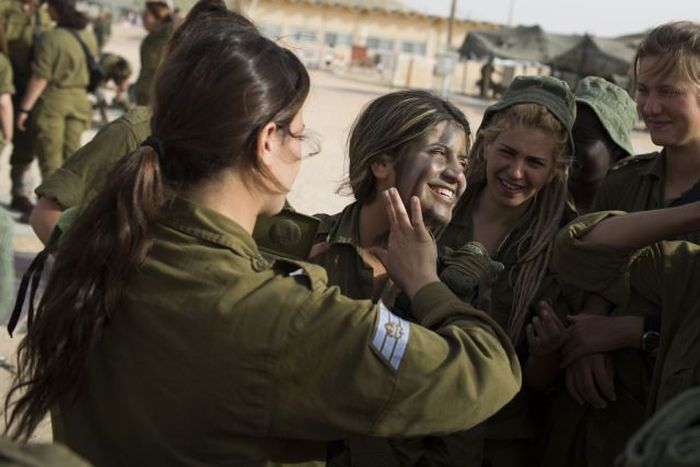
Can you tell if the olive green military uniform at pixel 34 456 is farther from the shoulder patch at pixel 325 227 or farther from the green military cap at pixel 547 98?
the green military cap at pixel 547 98

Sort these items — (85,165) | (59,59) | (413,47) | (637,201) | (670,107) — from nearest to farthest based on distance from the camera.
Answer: (670,107) → (637,201) → (85,165) → (59,59) → (413,47)

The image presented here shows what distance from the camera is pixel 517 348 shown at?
2.93 meters

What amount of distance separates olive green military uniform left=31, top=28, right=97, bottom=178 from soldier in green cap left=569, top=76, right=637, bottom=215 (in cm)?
582

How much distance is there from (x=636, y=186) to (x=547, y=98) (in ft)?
1.31

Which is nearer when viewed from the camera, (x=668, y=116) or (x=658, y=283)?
(x=658, y=283)

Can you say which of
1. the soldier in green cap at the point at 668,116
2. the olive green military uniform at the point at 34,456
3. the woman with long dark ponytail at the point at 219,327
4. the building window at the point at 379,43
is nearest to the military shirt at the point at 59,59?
the soldier in green cap at the point at 668,116

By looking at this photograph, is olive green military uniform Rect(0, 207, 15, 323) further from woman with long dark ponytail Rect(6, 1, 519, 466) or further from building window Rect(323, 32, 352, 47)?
building window Rect(323, 32, 352, 47)

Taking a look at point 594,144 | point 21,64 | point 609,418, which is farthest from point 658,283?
point 21,64

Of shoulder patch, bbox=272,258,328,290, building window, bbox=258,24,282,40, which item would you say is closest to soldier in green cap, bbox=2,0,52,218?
building window, bbox=258,24,282,40

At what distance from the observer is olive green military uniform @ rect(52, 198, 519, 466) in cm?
168

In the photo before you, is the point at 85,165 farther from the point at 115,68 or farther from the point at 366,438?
the point at 115,68

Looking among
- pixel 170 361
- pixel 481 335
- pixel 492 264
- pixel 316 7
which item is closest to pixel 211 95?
Answer: pixel 170 361

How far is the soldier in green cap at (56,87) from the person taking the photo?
838 cm

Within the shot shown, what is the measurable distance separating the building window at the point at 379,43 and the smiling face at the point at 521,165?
67.2m
